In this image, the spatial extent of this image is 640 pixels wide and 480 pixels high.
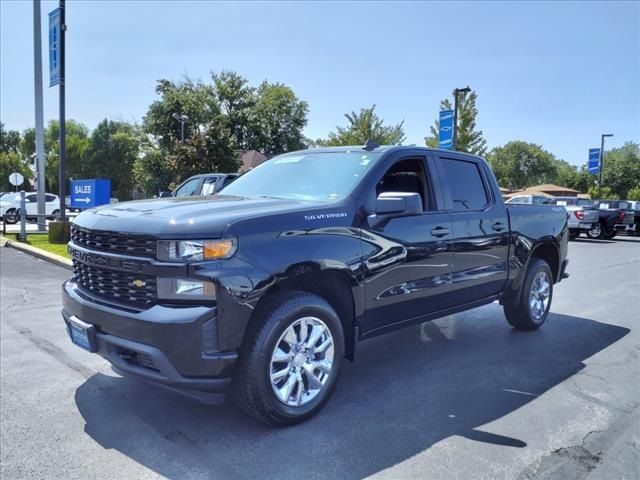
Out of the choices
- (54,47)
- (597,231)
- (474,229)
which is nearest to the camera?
(474,229)

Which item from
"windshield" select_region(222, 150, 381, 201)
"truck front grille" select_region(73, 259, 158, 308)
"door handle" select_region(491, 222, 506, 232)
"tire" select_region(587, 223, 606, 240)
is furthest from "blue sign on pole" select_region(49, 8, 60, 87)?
"tire" select_region(587, 223, 606, 240)

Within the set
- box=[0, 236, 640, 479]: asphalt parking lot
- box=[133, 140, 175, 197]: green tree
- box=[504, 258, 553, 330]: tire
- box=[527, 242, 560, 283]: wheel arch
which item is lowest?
box=[0, 236, 640, 479]: asphalt parking lot

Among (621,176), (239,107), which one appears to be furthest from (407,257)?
(621,176)

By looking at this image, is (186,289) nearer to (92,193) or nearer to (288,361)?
(288,361)

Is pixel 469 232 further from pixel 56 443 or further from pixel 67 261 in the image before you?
pixel 67 261

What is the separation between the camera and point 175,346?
115 inches

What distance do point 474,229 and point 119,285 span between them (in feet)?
10.4

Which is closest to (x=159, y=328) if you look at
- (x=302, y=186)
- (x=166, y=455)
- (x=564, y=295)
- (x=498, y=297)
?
(x=166, y=455)

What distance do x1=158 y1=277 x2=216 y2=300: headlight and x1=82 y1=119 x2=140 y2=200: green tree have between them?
191ft

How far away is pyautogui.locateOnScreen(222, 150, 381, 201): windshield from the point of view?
3994 mm

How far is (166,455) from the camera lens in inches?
118

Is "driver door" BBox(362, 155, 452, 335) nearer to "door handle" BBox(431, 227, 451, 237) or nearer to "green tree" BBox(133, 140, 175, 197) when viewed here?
"door handle" BBox(431, 227, 451, 237)

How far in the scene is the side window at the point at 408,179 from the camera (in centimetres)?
440

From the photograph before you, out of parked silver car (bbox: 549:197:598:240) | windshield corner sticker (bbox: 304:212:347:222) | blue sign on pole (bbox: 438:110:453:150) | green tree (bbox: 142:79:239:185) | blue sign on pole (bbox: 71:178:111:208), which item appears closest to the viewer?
windshield corner sticker (bbox: 304:212:347:222)
